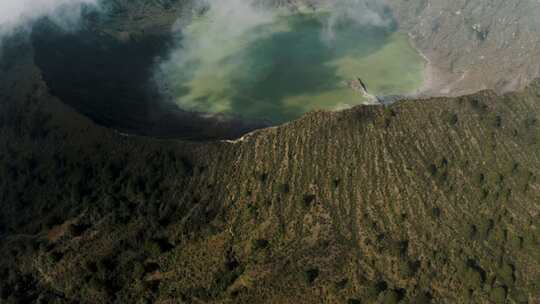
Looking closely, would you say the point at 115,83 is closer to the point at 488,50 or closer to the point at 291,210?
the point at 291,210

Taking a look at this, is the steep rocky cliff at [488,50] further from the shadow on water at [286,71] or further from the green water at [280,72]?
the shadow on water at [286,71]

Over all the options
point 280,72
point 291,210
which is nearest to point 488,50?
point 280,72

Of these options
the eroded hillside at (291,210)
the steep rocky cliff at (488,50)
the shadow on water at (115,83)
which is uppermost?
the steep rocky cliff at (488,50)

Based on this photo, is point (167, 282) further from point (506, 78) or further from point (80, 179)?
point (506, 78)

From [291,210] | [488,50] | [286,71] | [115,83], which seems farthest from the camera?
[488,50]

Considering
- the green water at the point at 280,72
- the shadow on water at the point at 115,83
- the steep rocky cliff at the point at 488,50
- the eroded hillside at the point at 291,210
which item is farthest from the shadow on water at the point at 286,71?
the eroded hillside at the point at 291,210

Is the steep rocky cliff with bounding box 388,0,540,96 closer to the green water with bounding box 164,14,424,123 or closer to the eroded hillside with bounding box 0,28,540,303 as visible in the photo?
the green water with bounding box 164,14,424,123

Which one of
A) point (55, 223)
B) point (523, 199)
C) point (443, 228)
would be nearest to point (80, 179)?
point (55, 223)

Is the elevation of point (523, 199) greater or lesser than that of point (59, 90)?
lesser
